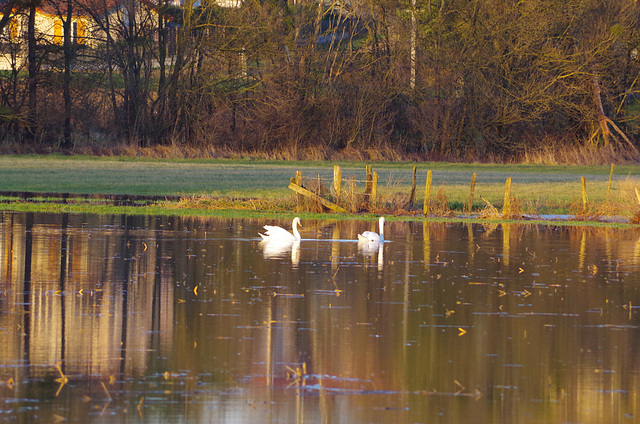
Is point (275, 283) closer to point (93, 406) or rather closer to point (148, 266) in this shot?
point (148, 266)

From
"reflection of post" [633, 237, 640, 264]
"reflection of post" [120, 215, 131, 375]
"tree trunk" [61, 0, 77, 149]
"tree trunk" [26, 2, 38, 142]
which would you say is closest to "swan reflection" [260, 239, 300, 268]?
"reflection of post" [120, 215, 131, 375]

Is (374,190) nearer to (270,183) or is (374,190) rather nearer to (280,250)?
(280,250)

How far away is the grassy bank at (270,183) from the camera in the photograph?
2931 centimetres

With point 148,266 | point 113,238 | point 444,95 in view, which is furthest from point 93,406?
point 444,95

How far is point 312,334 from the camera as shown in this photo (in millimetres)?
10984

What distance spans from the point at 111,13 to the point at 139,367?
5352 cm

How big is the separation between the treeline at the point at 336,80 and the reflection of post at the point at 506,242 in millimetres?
30839

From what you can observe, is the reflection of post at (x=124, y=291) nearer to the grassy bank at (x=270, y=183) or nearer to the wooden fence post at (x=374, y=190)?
the grassy bank at (x=270, y=183)

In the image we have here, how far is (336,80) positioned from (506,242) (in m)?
38.1

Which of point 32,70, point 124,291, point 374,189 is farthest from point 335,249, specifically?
point 32,70

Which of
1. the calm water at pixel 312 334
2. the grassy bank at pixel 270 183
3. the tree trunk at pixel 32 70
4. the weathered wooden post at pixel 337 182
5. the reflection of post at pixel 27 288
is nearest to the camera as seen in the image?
the calm water at pixel 312 334

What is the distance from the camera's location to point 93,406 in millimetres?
8062

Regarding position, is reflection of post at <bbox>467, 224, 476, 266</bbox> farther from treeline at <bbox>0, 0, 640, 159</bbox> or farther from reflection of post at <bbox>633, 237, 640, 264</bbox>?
treeline at <bbox>0, 0, 640, 159</bbox>

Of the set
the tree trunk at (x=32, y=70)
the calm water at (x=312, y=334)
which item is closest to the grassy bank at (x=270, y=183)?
the tree trunk at (x=32, y=70)
